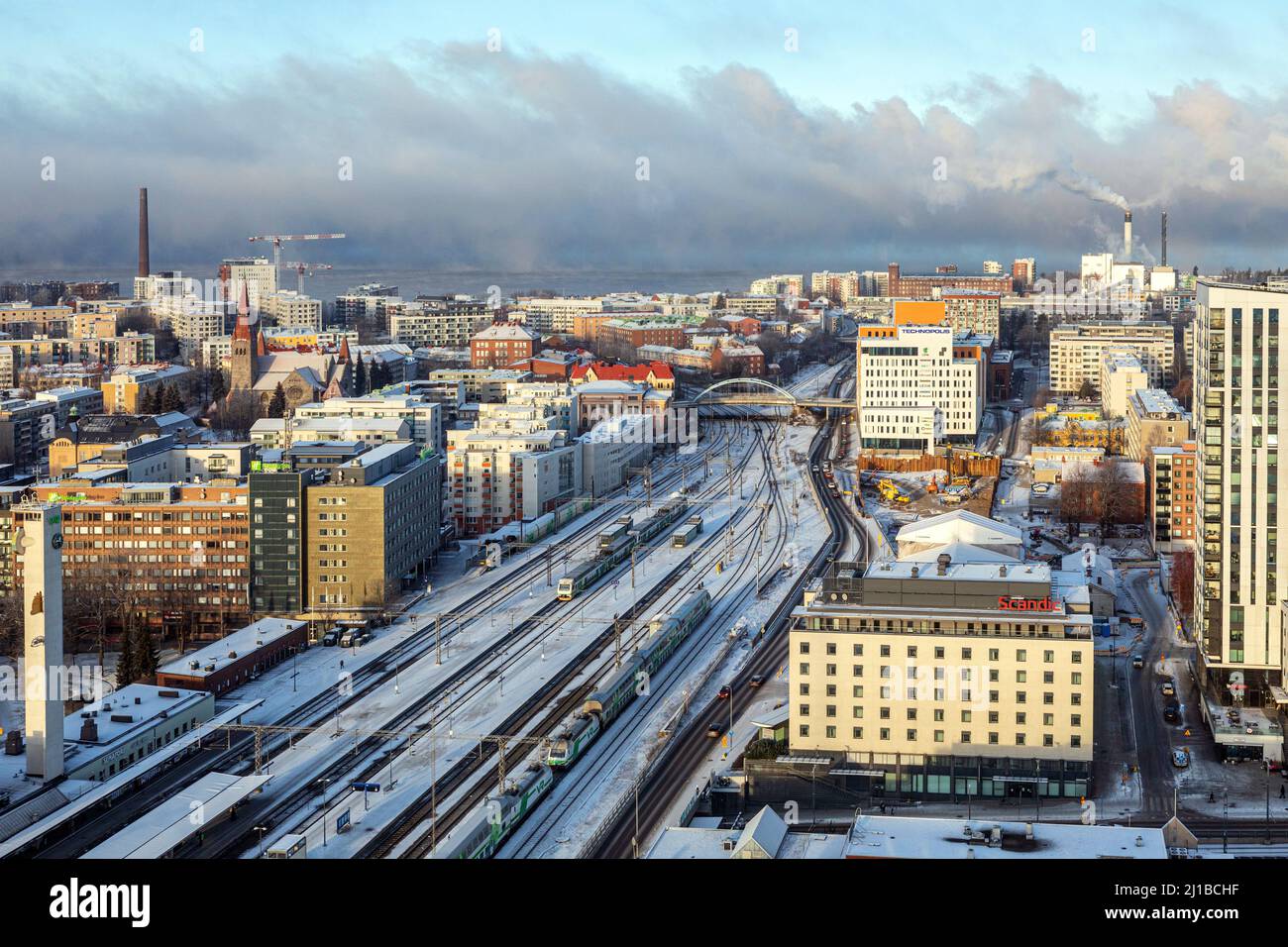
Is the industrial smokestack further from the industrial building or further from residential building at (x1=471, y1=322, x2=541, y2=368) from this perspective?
the industrial building

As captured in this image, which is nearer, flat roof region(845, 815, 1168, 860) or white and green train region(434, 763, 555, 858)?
flat roof region(845, 815, 1168, 860)

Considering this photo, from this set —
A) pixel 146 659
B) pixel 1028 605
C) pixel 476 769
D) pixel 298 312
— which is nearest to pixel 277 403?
pixel 146 659

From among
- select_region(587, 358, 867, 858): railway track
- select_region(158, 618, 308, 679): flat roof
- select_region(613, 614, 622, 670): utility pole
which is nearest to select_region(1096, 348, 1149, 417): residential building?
select_region(587, 358, 867, 858): railway track

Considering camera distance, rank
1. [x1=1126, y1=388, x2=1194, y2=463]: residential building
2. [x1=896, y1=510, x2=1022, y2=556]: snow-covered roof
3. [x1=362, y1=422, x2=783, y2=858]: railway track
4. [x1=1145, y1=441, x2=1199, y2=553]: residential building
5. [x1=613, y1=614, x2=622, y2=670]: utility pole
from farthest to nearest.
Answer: [x1=1126, y1=388, x2=1194, y2=463]: residential building
[x1=1145, y1=441, x2=1199, y2=553]: residential building
[x1=896, y1=510, x2=1022, y2=556]: snow-covered roof
[x1=613, y1=614, x2=622, y2=670]: utility pole
[x1=362, y1=422, x2=783, y2=858]: railway track

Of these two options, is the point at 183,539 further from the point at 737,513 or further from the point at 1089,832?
the point at 1089,832

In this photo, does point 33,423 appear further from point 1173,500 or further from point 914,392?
point 1173,500

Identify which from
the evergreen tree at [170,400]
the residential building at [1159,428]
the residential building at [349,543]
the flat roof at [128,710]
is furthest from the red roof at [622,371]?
the flat roof at [128,710]

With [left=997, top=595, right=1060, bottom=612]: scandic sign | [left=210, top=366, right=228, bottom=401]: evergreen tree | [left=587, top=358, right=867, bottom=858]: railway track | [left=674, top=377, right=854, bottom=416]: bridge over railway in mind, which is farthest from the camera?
[left=674, top=377, right=854, bottom=416]: bridge over railway

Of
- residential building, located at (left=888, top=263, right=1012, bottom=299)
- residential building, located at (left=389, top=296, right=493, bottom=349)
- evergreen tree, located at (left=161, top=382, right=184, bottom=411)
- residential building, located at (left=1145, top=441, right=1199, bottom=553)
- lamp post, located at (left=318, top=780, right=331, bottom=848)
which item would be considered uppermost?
residential building, located at (left=888, top=263, right=1012, bottom=299)

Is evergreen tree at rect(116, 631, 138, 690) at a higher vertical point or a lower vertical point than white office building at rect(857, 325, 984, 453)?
lower
